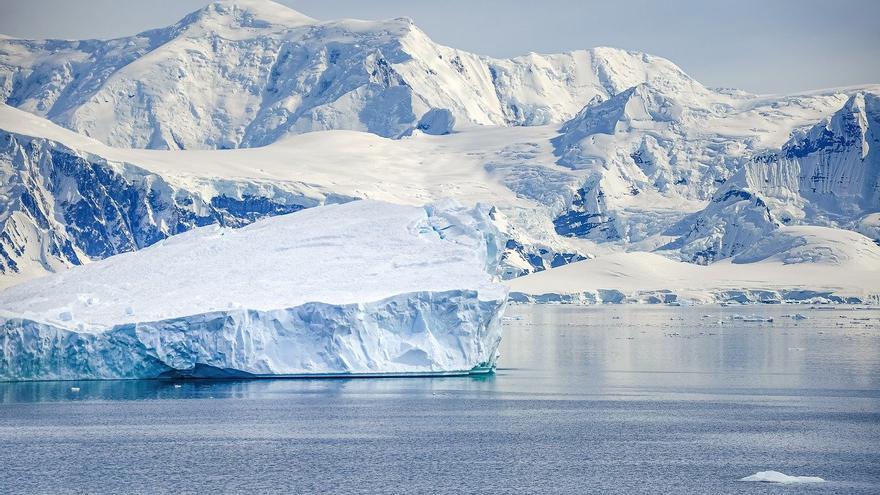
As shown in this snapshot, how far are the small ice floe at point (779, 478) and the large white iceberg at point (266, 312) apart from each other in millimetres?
29765

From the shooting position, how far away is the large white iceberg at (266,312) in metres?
69.8

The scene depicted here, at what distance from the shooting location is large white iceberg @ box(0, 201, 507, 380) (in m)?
69.8

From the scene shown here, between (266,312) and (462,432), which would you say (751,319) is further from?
(462,432)

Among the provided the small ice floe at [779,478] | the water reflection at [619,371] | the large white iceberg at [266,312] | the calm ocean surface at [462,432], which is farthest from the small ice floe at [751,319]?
the small ice floe at [779,478]

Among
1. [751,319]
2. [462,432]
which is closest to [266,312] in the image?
[462,432]

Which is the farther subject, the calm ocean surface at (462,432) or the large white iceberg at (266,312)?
the large white iceberg at (266,312)

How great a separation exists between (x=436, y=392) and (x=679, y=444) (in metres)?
19.2

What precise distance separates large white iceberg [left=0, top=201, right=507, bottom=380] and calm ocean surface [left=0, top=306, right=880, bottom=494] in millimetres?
1362

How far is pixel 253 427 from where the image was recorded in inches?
2242

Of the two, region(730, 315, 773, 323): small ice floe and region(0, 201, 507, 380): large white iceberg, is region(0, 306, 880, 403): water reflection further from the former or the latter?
region(730, 315, 773, 323): small ice floe

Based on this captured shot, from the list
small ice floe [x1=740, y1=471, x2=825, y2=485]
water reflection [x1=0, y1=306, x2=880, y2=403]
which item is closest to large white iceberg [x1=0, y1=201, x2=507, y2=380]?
water reflection [x1=0, y1=306, x2=880, y2=403]

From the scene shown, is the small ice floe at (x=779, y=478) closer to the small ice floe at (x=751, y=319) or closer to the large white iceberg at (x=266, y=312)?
the large white iceberg at (x=266, y=312)

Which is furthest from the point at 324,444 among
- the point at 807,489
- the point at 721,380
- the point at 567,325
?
the point at 567,325

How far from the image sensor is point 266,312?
70562 millimetres
